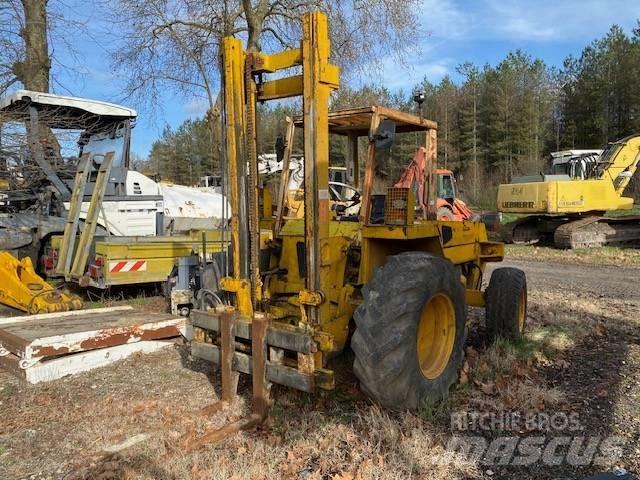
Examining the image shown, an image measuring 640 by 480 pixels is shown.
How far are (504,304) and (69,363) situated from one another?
13.2 ft

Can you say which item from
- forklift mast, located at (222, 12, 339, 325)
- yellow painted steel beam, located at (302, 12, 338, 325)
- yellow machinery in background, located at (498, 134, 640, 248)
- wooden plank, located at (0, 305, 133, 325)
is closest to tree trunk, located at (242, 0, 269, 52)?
yellow machinery in background, located at (498, 134, 640, 248)

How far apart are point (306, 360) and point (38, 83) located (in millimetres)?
10164

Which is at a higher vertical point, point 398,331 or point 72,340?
point 398,331

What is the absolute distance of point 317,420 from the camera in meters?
3.74

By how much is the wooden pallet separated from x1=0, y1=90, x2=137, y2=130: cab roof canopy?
3370mm

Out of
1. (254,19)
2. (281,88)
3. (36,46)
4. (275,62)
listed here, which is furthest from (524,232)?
(275,62)

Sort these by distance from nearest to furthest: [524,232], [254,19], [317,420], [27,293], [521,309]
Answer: [317,420] → [521,309] → [27,293] → [254,19] → [524,232]

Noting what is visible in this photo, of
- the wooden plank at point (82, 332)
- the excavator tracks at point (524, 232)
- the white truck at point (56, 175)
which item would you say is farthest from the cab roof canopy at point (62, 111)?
the excavator tracks at point (524, 232)

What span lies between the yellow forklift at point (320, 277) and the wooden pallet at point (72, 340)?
1240 millimetres

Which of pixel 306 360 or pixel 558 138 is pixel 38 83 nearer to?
pixel 306 360

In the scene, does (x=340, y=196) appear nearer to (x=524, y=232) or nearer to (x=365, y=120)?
(x=365, y=120)

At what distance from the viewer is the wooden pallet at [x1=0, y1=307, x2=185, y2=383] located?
4.70m

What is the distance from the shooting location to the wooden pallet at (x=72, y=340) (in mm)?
4703

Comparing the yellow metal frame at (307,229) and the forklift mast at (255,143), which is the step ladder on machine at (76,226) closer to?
the yellow metal frame at (307,229)
